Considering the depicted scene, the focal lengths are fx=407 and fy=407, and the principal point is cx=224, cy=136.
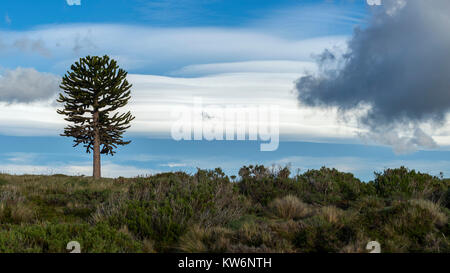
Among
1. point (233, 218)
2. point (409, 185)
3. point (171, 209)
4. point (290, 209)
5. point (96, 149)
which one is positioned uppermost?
point (96, 149)

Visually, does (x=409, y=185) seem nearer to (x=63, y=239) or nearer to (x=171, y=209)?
(x=171, y=209)

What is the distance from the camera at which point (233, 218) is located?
9383 millimetres

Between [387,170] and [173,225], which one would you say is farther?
[387,170]

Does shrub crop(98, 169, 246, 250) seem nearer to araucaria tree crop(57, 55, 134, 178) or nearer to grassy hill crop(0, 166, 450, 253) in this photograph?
grassy hill crop(0, 166, 450, 253)

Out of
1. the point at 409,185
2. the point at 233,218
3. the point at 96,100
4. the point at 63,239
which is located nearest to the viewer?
the point at 63,239

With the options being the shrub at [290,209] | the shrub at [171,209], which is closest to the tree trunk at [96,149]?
the shrub at [171,209]

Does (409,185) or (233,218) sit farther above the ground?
(409,185)

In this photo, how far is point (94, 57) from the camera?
Result: 109 feet

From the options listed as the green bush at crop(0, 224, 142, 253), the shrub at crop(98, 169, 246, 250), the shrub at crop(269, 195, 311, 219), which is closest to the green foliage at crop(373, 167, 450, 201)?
the shrub at crop(269, 195, 311, 219)

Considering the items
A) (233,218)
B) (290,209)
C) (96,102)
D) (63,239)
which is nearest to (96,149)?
(96,102)

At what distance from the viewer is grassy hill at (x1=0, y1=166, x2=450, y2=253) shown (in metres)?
7.05
